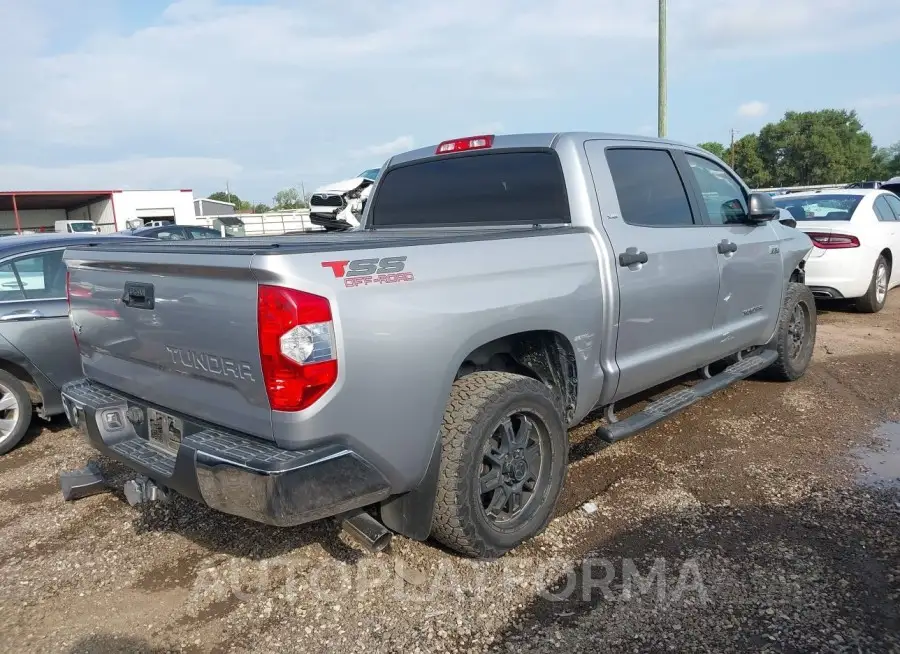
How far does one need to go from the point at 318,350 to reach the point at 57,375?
3.51m

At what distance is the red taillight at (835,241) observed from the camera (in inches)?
316

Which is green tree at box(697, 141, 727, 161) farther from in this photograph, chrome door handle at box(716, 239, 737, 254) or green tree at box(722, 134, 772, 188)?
chrome door handle at box(716, 239, 737, 254)

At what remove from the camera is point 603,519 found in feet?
11.3

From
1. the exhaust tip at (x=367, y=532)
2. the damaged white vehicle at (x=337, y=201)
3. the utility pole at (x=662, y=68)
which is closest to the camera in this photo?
the exhaust tip at (x=367, y=532)

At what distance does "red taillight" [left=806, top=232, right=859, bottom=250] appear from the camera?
8.02 meters

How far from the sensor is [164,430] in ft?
9.45

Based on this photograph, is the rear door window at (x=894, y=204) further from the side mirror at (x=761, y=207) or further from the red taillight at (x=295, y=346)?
the red taillight at (x=295, y=346)

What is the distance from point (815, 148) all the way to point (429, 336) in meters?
62.2

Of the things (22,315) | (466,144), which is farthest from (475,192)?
(22,315)

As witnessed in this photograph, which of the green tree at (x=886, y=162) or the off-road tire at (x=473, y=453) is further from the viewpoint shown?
the green tree at (x=886, y=162)

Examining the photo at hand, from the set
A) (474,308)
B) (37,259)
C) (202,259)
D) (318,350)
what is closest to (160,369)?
(202,259)

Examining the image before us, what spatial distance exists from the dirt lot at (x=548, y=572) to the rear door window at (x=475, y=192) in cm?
161

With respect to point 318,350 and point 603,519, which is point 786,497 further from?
point 318,350

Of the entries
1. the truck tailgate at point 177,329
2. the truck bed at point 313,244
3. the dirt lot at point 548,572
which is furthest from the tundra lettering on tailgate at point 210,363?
the dirt lot at point 548,572
